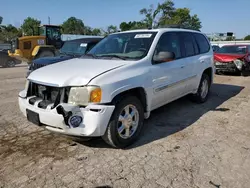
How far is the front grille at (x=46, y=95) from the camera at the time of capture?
3.24m

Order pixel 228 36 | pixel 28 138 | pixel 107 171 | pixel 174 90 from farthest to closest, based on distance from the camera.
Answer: pixel 228 36 < pixel 174 90 < pixel 28 138 < pixel 107 171

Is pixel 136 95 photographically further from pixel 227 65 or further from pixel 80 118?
pixel 227 65

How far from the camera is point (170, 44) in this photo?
15.5 ft

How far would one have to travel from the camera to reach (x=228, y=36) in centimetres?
5625

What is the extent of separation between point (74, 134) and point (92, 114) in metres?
0.39

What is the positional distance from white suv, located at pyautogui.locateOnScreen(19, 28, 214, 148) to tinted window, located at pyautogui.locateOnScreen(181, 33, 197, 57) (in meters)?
0.16

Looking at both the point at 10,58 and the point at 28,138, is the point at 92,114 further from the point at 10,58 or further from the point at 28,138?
the point at 10,58

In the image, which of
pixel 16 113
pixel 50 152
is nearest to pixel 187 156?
pixel 50 152

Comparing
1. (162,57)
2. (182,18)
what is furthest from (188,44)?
(182,18)

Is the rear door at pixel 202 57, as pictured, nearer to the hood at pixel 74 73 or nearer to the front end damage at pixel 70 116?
the hood at pixel 74 73

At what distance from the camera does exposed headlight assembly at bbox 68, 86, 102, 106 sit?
3127mm

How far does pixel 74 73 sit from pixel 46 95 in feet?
1.80

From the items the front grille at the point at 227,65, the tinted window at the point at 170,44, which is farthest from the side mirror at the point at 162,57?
the front grille at the point at 227,65

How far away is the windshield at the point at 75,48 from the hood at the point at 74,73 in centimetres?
468
